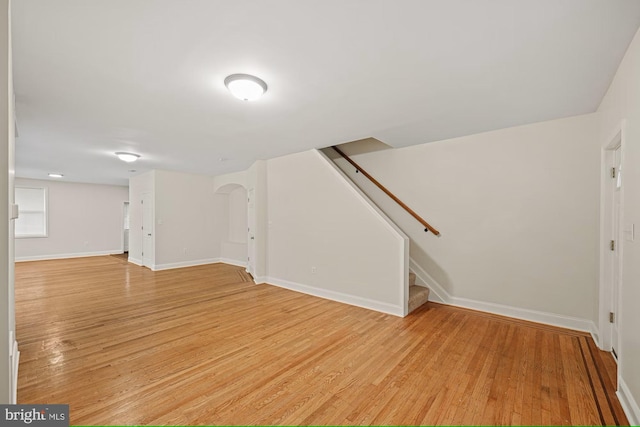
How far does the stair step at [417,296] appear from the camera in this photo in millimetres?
3887

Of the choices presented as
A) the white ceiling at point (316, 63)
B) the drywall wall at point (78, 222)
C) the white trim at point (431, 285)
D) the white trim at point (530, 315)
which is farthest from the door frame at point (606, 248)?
the drywall wall at point (78, 222)

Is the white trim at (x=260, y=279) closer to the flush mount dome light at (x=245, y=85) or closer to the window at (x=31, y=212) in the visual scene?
the flush mount dome light at (x=245, y=85)

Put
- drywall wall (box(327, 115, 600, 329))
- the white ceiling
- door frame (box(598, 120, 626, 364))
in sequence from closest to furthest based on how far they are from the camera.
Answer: the white ceiling < door frame (box(598, 120, 626, 364)) < drywall wall (box(327, 115, 600, 329))

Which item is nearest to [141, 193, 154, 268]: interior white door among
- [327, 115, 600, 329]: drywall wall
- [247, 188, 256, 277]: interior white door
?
[247, 188, 256, 277]: interior white door

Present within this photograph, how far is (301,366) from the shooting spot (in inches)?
95.9

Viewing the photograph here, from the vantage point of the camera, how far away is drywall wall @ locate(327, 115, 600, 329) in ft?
10.5

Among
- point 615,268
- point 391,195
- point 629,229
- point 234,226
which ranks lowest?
point 615,268

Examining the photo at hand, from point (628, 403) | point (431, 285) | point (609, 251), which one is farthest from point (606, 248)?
point (431, 285)

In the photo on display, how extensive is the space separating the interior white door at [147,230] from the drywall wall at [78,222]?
3.33 meters

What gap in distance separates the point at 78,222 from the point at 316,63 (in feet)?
34.2

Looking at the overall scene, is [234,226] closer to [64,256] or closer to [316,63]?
[64,256]

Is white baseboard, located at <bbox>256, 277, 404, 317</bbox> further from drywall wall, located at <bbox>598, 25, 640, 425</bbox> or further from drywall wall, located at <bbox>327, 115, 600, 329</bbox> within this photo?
drywall wall, located at <bbox>598, 25, 640, 425</bbox>

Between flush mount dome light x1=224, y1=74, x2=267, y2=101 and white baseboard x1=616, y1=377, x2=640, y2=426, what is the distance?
3.51m

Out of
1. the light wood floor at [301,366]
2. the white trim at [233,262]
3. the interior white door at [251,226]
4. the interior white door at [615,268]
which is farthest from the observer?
the white trim at [233,262]
